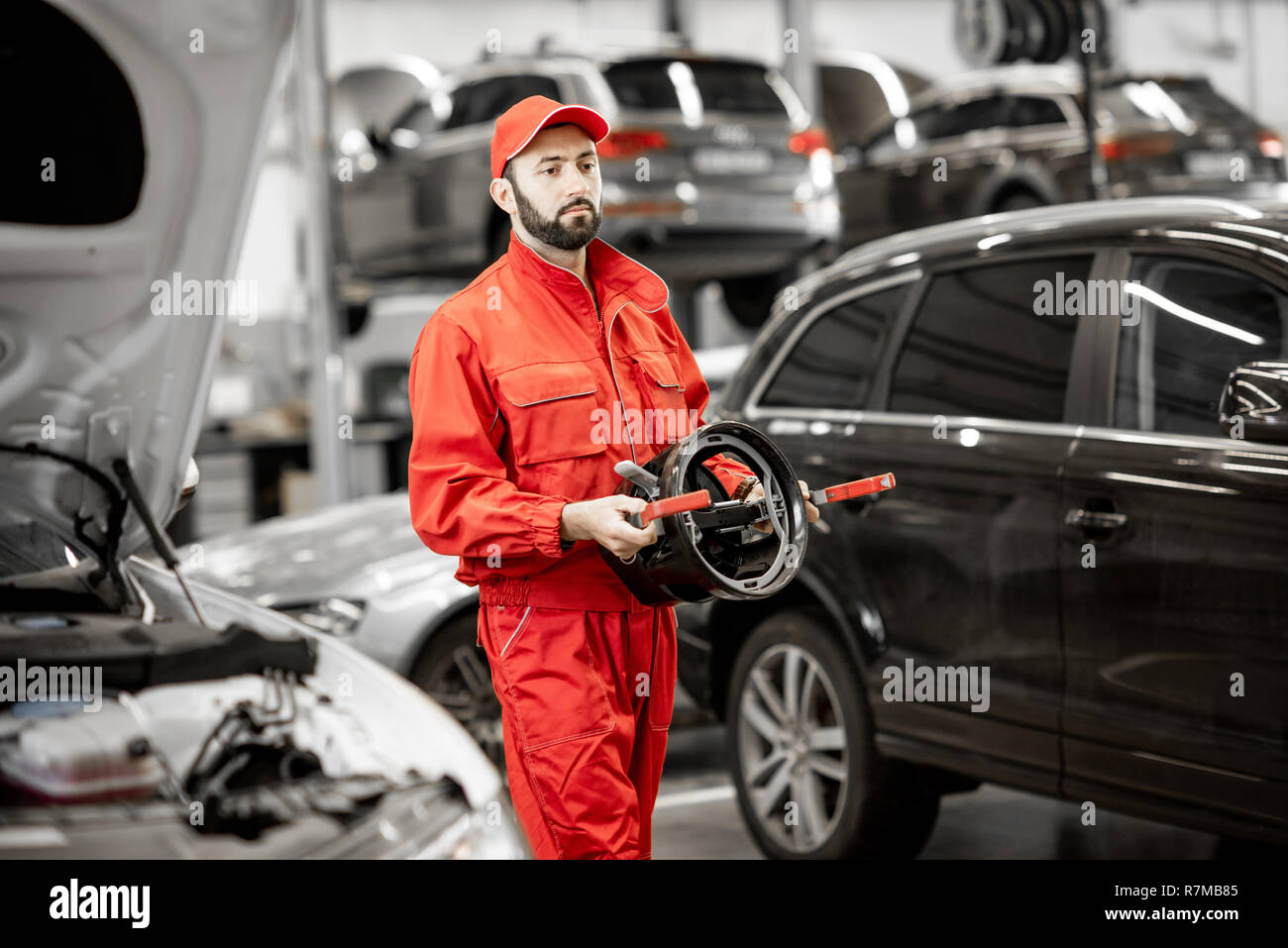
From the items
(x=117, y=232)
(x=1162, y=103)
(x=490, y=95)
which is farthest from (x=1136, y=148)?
(x=117, y=232)

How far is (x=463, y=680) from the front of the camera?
4859 mm

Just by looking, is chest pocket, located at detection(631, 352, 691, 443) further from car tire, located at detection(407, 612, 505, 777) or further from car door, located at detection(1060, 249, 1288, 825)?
car tire, located at detection(407, 612, 505, 777)

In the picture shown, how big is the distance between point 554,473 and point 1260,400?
1369 mm

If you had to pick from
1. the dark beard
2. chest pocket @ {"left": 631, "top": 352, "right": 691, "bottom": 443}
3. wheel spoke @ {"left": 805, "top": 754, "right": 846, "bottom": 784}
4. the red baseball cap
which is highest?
the red baseball cap

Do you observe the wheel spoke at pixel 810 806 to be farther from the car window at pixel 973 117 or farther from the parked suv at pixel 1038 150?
the car window at pixel 973 117

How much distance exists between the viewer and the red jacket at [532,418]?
8.38 ft

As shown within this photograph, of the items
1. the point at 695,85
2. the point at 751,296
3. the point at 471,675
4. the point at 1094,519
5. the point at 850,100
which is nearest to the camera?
the point at 1094,519

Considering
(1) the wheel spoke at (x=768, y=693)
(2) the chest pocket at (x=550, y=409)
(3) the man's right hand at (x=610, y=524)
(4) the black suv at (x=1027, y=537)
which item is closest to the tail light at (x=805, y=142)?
(4) the black suv at (x=1027, y=537)

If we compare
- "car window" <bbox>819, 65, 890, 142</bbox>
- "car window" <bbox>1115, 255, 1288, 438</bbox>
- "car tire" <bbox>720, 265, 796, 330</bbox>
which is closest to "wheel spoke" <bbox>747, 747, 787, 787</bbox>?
"car window" <bbox>1115, 255, 1288, 438</bbox>

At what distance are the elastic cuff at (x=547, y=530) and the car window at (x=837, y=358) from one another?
1.80 meters

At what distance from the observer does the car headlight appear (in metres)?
4.79

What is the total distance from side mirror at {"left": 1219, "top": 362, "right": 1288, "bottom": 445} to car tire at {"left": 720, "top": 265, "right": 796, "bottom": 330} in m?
6.27

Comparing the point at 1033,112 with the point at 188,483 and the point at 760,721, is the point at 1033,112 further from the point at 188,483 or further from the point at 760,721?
the point at 188,483
